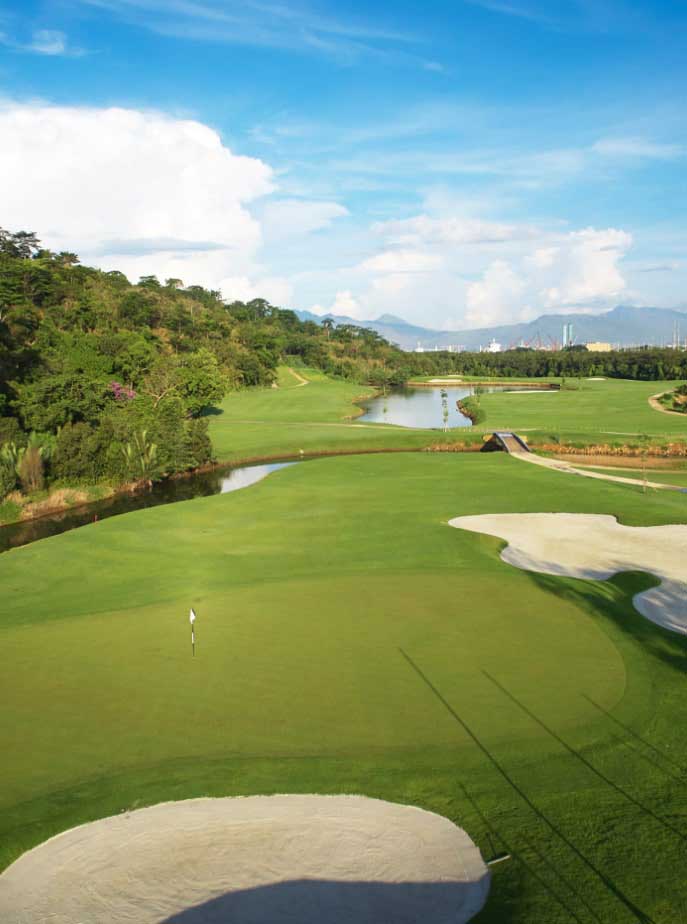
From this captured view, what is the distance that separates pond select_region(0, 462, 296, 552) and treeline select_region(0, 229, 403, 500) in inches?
66.9

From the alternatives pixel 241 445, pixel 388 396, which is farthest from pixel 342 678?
pixel 388 396

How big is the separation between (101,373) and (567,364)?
124 metres

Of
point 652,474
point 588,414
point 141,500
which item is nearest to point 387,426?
point 588,414

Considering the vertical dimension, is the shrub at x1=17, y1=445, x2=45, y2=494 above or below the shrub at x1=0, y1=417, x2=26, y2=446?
below

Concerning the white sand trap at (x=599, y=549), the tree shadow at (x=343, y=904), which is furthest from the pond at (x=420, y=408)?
the tree shadow at (x=343, y=904)

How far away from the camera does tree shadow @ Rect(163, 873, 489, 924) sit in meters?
9.12

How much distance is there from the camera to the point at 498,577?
2420cm

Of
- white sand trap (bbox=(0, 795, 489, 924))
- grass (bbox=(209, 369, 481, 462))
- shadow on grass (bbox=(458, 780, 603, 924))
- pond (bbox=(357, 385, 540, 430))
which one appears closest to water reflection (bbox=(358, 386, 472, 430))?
pond (bbox=(357, 385, 540, 430))

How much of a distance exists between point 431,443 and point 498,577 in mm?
40126

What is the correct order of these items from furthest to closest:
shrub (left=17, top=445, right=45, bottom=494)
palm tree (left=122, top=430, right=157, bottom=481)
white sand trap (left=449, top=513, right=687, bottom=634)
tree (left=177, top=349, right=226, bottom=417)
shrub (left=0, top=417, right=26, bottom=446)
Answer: tree (left=177, top=349, right=226, bottom=417), palm tree (left=122, top=430, right=157, bottom=481), shrub (left=0, top=417, right=26, bottom=446), shrub (left=17, top=445, right=45, bottom=494), white sand trap (left=449, top=513, right=687, bottom=634)

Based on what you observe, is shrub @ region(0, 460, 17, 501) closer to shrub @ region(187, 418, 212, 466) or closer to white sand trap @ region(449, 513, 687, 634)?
shrub @ region(187, 418, 212, 466)

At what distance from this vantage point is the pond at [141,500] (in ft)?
117

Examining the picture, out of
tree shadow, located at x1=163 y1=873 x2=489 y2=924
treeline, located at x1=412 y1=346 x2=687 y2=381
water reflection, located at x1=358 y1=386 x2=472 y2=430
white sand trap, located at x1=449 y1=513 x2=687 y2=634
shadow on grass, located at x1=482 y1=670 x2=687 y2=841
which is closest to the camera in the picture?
tree shadow, located at x1=163 y1=873 x2=489 y2=924

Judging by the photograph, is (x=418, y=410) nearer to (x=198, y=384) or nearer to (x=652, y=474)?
(x=198, y=384)
